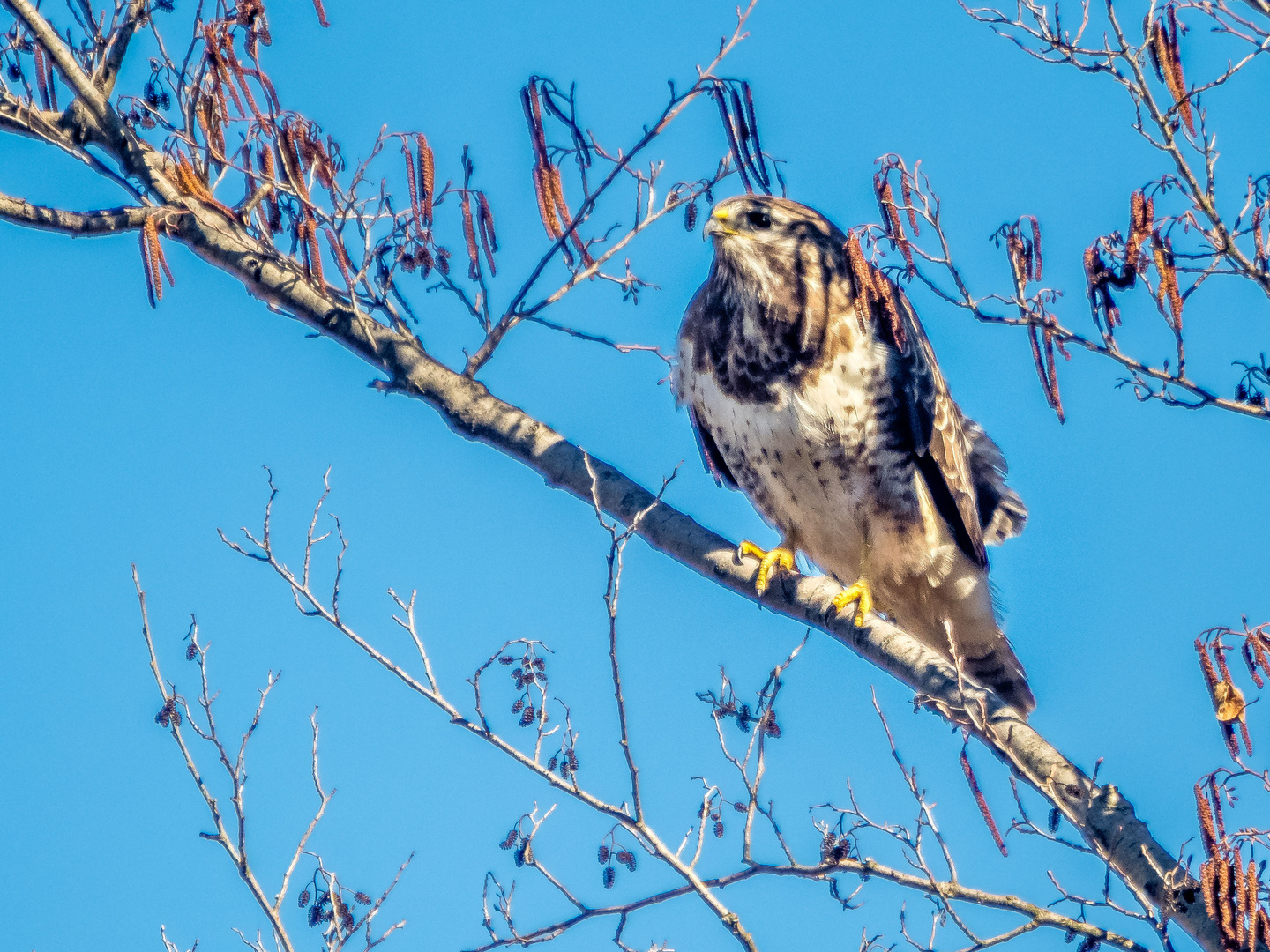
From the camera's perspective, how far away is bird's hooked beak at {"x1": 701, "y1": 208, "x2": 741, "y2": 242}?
4828 mm

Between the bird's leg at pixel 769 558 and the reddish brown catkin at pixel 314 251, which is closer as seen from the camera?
the reddish brown catkin at pixel 314 251

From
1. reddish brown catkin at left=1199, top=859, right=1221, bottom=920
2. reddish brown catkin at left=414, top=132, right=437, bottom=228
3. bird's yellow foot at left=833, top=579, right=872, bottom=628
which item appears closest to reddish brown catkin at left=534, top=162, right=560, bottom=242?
reddish brown catkin at left=414, top=132, right=437, bottom=228

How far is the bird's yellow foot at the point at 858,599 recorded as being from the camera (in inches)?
149

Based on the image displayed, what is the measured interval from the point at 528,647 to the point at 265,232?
1353 millimetres

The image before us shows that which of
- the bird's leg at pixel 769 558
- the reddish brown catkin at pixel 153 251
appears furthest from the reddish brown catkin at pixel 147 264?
the bird's leg at pixel 769 558

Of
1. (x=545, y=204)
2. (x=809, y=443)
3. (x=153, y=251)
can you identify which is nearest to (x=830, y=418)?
(x=809, y=443)

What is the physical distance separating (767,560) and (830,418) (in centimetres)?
64

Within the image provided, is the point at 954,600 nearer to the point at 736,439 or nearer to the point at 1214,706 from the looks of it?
the point at 736,439

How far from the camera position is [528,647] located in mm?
3797

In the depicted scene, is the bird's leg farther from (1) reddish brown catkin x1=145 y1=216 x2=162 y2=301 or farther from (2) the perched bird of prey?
(1) reddish brown catkin x1=145 y1=216 x2=162 y2=301

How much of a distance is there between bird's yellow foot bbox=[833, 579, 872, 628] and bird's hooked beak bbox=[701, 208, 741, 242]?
1.37 meters

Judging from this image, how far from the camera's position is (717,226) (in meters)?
4.84

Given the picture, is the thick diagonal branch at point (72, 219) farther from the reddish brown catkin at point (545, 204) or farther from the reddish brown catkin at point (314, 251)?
the reddish brown catkin at point (545, 204)

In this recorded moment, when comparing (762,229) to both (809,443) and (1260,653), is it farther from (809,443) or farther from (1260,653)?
(1260,653)
